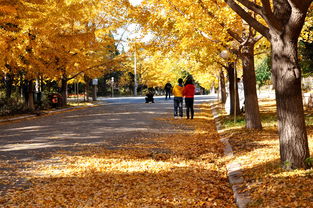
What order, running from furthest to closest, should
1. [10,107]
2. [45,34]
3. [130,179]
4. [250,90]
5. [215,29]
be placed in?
1. [10,107]
2. [45,34]
3. [250,90]
4. [215,29]
5. [130,179]

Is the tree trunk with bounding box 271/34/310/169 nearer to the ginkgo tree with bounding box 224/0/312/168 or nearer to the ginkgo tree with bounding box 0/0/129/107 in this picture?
the ginkgo tree with bounding box 224/0/312/168

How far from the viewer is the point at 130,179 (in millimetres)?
6848

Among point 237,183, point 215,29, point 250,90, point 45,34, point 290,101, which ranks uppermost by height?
point 45,34

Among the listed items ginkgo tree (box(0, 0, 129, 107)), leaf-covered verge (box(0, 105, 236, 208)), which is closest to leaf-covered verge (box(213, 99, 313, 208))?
leaf-covered verge (box(0, 105, 236, 208))

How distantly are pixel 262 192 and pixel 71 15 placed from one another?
65.6ft

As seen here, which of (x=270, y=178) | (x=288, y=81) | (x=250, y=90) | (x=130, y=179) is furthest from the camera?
(x=250, y=90)

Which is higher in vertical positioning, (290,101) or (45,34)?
(45,34)

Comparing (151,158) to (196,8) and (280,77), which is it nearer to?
(280,77)

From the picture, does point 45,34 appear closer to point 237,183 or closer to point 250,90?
point 250,90

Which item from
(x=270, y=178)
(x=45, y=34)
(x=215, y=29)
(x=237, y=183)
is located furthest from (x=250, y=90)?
(x=45, y=34)

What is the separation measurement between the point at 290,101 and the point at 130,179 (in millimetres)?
2912

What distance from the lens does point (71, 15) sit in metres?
23.4

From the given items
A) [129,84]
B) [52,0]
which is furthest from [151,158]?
[129,84]

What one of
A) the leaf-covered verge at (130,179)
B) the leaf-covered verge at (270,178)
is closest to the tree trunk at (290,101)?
the leaf-covered verge at (270,178)
